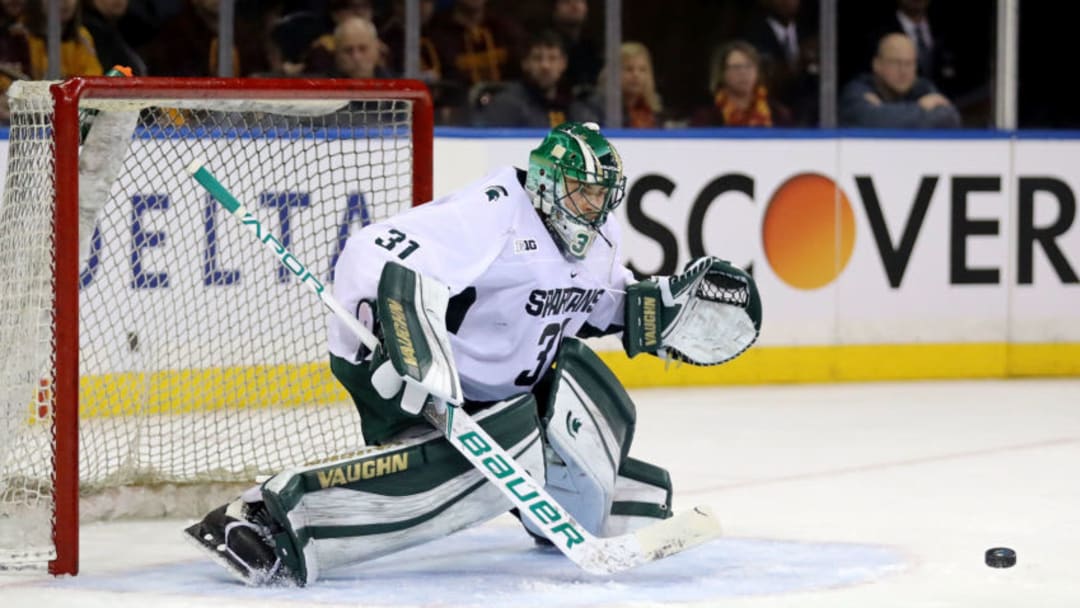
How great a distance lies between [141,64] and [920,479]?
267 cm

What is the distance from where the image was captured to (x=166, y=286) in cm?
521

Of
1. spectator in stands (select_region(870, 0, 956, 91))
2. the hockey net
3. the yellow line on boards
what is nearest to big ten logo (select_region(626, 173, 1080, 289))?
the yellow line on boards

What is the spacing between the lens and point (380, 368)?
359cm

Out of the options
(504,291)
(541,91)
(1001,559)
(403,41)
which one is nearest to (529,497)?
(504,291)

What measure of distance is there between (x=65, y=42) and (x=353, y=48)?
0.87m

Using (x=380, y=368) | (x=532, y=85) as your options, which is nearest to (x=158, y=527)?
(x=380, y=368)

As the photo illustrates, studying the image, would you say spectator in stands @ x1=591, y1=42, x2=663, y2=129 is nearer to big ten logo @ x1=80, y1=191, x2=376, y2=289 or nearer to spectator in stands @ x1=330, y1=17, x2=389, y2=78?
spectator in stands @ x1=330, y1=17, x2=389, y2=78

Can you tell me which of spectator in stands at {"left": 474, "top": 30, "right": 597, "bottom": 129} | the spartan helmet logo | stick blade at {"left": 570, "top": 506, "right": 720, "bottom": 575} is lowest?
stick blade at {"left": 570, "top": 506, "right": 720, "bottom": 575}

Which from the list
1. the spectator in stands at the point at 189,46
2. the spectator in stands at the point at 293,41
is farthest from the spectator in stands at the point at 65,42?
the spectator in stands at the point at 293,41

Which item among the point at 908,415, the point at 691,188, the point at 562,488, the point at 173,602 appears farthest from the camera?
the point at 691,188

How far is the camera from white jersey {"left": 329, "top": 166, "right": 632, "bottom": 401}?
12.0 ft

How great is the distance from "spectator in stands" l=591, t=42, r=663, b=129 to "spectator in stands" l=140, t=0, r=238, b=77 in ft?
3.89

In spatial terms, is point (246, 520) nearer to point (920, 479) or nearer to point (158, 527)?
point (158, 527)

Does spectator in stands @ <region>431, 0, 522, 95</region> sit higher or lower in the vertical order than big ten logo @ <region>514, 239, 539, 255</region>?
higher
